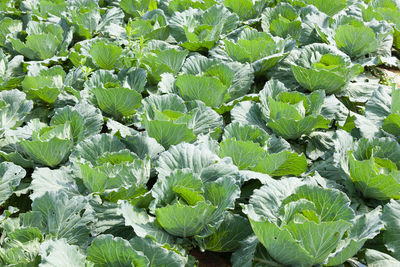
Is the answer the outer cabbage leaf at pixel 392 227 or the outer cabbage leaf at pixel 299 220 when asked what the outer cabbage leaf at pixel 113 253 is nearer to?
the outer cabbage leaf at pixel 299 220

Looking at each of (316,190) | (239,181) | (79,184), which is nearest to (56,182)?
(79,184)

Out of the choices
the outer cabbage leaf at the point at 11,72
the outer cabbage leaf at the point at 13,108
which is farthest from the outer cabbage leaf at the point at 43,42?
the outer cabbage leaf at the point at 13,108

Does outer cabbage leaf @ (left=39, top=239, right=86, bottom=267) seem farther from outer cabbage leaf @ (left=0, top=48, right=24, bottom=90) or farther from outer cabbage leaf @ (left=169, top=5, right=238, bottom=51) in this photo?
outer cabbage leaf @ (left=169, top=5, right=238, bottom=51)

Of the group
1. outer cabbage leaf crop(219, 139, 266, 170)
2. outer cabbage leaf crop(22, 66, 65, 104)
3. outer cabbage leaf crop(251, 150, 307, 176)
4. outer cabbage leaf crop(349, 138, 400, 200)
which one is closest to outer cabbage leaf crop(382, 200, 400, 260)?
outer cabbage leaf crop(349, 138, 400, 200)

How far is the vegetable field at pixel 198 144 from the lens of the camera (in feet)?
10.5

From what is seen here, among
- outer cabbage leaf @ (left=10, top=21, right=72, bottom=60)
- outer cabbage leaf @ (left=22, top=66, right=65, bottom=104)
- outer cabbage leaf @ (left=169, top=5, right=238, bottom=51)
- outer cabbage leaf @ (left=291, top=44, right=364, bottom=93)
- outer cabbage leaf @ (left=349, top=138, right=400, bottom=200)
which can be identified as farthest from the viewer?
outer cabbage leaf @ (left=169, top=5, right=238, bottom=51)

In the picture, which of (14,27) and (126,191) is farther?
(14,27)

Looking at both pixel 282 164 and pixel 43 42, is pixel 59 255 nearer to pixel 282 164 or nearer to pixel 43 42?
pixel 282 164

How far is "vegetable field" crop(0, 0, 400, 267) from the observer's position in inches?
126

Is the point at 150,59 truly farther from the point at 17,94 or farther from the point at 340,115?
the point at 340,115

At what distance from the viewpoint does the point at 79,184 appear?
A: 148 inches


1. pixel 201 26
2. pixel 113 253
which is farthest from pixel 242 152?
pixel 201 26

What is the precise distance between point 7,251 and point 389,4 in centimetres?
678

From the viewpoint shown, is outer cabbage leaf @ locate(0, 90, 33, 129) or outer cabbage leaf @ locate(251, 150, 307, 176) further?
outer cabbage leaf @ locate(0, 90, 33, 129)
